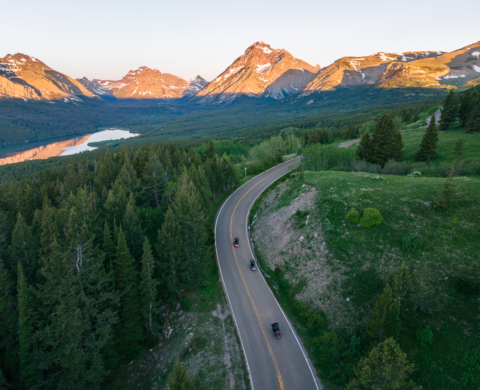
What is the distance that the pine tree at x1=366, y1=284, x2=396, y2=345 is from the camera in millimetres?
17344

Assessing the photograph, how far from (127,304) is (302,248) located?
22.9 metres

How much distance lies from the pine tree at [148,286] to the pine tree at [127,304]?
2.74 ft

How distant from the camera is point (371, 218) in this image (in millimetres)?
28797

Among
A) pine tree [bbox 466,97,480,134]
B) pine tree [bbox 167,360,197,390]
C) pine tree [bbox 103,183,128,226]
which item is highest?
pine tree [bbox 466,97,480,134]

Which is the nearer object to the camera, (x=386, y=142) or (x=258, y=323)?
(x=258, y=323)

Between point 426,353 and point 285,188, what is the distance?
33.1 metres

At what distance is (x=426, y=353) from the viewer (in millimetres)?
18391

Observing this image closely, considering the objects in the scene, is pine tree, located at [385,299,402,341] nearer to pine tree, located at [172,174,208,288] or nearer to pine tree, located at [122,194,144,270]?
pine tree, located at [172,174,208,288]

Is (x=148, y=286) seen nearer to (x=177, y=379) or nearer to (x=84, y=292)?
(x=84, y=292)

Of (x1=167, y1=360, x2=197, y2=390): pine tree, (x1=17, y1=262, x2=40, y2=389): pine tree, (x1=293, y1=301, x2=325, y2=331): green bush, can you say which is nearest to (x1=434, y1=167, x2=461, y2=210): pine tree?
(x1=293, y1=301, x2=325, y2=331): green bush

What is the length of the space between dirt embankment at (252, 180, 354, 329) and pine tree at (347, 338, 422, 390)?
8559mm

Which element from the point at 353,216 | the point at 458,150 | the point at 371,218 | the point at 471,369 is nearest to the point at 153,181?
the point at 353,216

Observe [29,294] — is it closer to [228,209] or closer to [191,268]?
[191,268]

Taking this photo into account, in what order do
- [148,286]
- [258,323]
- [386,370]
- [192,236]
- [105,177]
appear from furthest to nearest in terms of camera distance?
[105,177] < [192,236] < [258,323] < [148,286] < [386,370]
